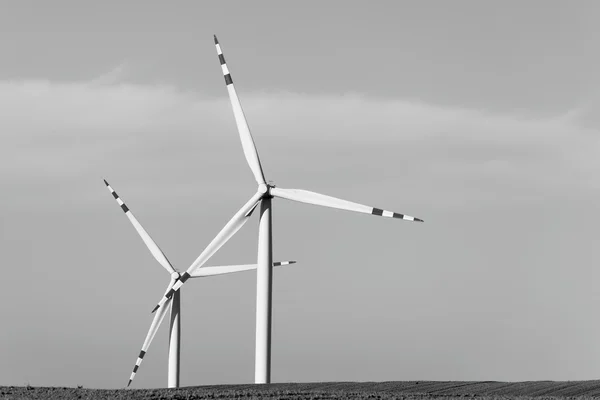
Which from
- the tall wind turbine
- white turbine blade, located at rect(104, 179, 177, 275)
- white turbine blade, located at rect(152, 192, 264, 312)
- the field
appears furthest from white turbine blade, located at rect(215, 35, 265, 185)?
white turbine blade, located at rect(104, 179, 177, 275)

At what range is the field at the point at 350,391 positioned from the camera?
52969mm

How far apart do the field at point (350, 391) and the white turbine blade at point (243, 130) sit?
14387mm

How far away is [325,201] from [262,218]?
425cm

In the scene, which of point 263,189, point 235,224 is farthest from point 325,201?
point 235,224

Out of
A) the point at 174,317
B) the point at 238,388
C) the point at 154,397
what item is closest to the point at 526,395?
the point at 238,388

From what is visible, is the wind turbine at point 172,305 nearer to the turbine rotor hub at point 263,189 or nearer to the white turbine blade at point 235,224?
the white turbine blade at point 235,224

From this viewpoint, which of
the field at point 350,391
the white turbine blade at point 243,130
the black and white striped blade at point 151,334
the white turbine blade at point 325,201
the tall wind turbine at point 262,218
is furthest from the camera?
the black and white striped blade at point 151,334

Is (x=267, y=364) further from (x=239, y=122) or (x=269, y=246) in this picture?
(x=239, y=122)

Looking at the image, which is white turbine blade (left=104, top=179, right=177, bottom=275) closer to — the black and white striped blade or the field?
the black and white striped blade

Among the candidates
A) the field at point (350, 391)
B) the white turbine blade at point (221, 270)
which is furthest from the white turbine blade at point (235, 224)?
the white turbine blade at point (221, 270)

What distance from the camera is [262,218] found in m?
67.4

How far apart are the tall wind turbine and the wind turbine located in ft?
41.3

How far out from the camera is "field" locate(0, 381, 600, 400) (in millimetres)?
52969

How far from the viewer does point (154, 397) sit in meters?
52.0
